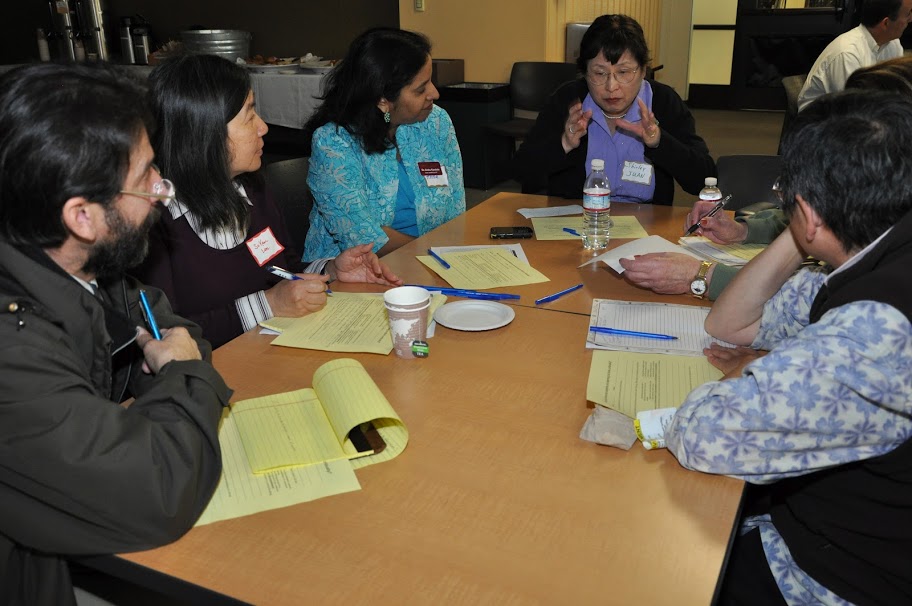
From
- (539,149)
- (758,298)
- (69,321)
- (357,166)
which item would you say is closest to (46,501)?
(69,321)

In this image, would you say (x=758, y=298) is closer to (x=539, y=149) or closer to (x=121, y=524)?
(x=121, y=524)

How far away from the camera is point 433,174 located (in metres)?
2.78

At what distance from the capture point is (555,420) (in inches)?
50.2

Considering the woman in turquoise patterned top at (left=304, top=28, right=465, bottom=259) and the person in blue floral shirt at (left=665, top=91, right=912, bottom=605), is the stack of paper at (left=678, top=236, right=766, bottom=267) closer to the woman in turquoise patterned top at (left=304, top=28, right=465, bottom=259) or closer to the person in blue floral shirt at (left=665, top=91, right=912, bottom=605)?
the person in blue floral shirt at (left=665, top=91, right=912, bottom=605)

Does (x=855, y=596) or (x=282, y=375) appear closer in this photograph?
(x=855, y=596)

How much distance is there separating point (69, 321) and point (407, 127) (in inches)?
72.9

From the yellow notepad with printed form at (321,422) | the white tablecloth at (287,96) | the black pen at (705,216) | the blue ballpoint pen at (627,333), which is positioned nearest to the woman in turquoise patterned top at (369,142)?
the black pen at (705,216)

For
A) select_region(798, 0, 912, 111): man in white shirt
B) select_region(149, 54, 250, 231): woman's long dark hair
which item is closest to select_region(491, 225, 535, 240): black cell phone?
select_region(149, 54, 250, 231): woman's long dark hair

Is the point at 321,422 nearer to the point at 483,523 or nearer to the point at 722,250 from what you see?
the point at 483,523

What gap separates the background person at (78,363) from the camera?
94 cm

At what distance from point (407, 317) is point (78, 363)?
24.8 inches

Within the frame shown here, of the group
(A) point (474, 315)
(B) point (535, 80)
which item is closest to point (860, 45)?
(B) point (535, 80)

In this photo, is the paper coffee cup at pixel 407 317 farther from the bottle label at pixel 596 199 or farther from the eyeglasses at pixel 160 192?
the bottle label at pixel 596 199

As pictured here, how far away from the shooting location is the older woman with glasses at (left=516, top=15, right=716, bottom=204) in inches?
107
